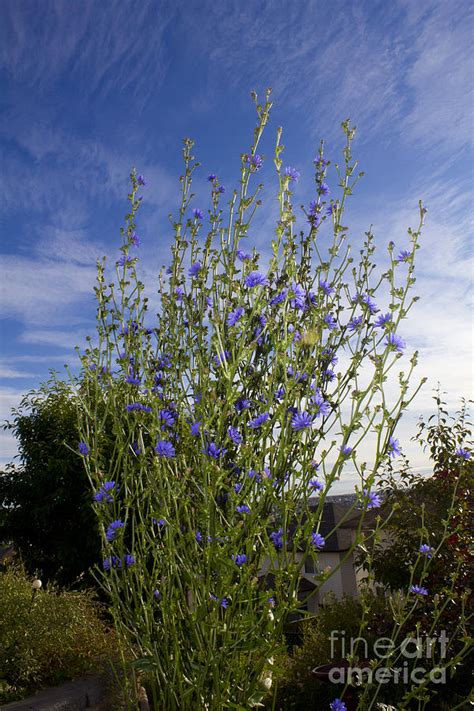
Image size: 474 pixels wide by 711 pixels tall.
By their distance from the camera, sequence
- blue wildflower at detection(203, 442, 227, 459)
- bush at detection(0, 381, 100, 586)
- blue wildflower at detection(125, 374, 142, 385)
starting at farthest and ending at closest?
bush at detection(0, 381, 100, 586)
blue wildflower at detection(125, 374, 142, 385)
blue wildflower at detection(203, 442, 227, 459)

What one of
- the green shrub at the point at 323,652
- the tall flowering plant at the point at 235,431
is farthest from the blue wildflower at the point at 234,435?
the green shrub at the point at 323,652

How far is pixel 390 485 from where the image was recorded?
570 cm

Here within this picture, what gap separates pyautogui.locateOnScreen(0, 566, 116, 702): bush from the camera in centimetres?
442

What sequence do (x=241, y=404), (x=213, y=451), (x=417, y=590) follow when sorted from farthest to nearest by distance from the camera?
(x=417, y=590) → (x=241, y=404) → (x=213, y=451)

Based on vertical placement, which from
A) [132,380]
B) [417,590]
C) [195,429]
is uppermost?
[132,380]

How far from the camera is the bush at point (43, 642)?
4422 mm

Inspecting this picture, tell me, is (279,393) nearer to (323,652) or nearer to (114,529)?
(114,529)

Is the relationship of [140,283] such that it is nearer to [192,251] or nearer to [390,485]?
[192,251]

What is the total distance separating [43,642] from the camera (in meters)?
4.58

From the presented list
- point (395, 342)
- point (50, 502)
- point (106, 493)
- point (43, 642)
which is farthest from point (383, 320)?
point (50, 502)

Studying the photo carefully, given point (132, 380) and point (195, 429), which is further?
point (132, 380)

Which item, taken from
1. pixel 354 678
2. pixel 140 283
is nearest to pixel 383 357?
pixel 140 283

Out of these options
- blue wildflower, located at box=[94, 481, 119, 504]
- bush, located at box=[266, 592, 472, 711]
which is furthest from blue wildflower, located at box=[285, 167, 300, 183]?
bush, located at box=[266, 592, 472, 711]

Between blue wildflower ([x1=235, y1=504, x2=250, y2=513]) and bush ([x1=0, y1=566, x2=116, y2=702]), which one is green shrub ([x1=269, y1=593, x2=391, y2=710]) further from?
blue wildflower ([x1=235, y1=504, x2=250, y2=513])
